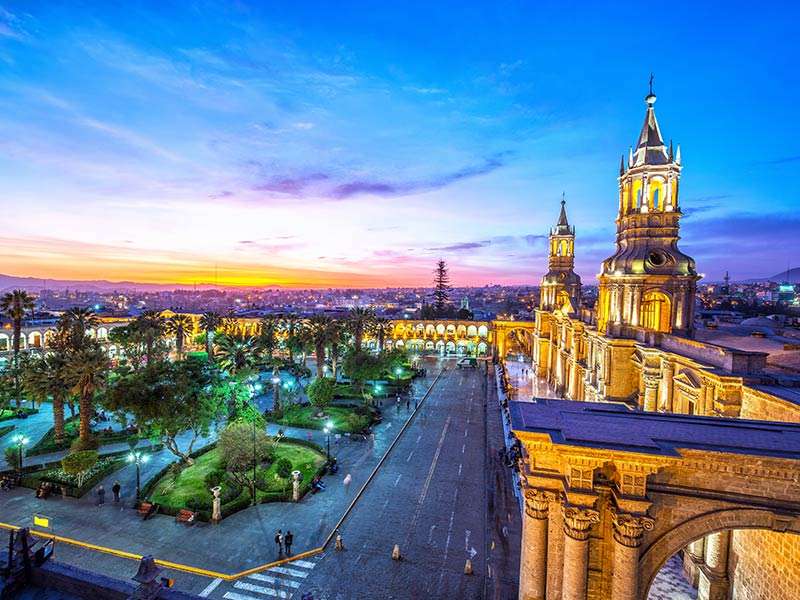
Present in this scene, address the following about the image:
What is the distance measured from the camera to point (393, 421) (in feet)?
111

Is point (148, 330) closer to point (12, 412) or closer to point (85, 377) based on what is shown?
point (12, 412)

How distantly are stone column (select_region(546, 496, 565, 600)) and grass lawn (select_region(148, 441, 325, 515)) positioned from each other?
1427 centimetres

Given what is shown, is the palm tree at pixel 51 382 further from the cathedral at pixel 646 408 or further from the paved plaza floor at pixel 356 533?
the cathedral at pixel 646 408

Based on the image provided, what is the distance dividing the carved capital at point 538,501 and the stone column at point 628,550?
1.51 metres

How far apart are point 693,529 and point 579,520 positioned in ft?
8.24

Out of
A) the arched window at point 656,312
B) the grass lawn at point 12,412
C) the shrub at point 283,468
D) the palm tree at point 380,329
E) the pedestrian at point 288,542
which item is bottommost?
the grass lawn at point 12,412

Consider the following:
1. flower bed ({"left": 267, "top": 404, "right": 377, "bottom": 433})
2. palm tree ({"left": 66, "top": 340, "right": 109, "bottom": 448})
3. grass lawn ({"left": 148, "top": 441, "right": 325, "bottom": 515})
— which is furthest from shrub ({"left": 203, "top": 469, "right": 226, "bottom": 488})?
palm tree ({"left": 66, "top": 340, "right": 109, "bottom": 448})

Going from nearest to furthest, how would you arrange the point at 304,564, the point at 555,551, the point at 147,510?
the point at 555,551
the point at 304,564
the point at 147,510

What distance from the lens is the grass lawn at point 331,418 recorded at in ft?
99.7

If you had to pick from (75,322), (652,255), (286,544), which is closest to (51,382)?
(75,322)

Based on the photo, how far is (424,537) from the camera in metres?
17.7

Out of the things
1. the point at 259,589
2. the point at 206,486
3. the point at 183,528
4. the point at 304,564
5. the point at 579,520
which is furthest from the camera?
the point at 206,486

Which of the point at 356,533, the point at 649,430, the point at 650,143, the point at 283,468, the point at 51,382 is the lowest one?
the point at 356,533

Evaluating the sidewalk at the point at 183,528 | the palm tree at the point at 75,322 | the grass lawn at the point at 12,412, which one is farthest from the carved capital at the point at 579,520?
the grass lawn at the point at 12,412
